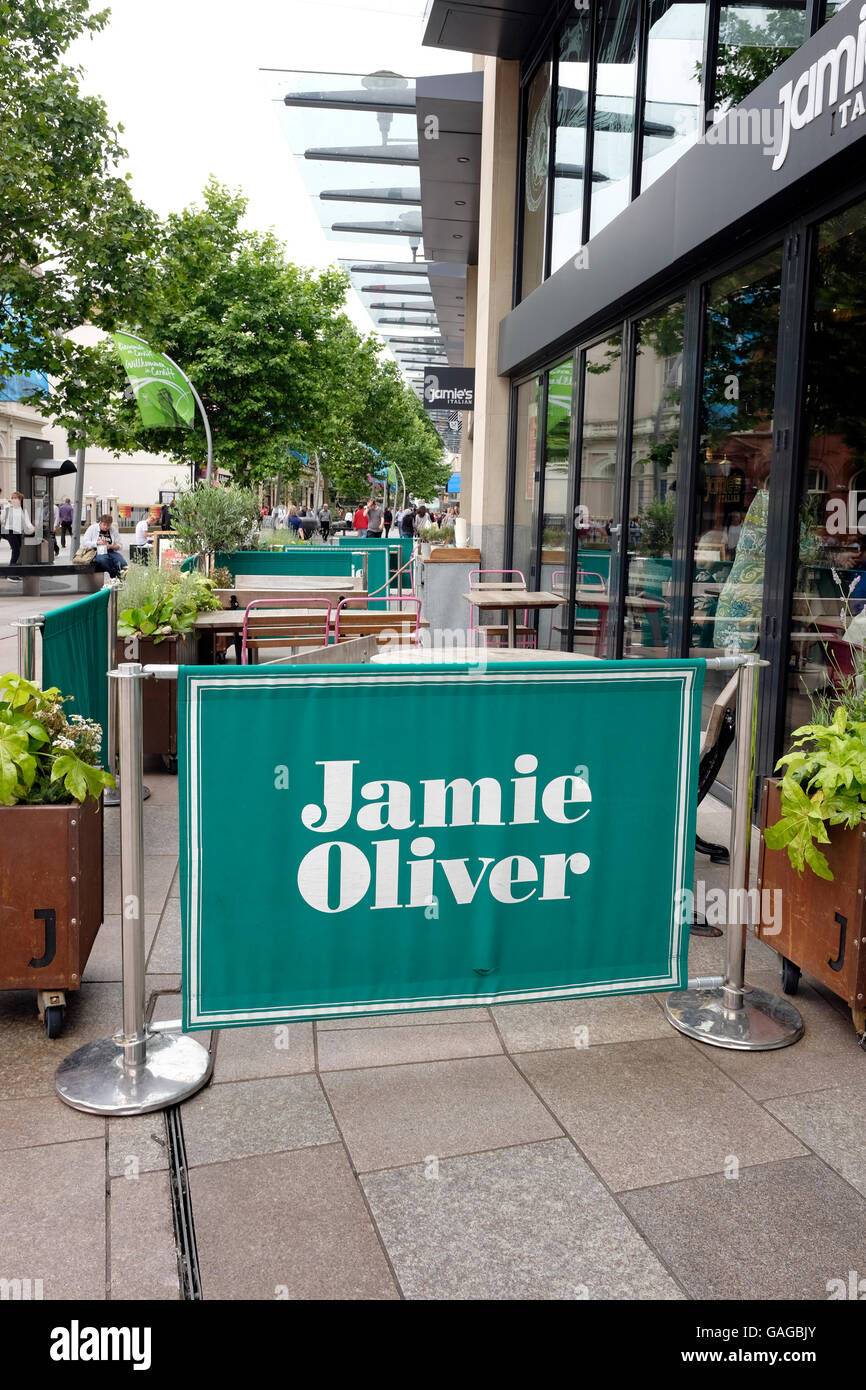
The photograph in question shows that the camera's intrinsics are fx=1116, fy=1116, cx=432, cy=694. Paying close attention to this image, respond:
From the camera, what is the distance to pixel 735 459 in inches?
264

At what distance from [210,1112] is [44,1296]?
2.89ft

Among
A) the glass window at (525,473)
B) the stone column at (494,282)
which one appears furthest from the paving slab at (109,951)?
the stone column at (494,282)

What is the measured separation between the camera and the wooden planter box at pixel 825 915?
3.76 meters

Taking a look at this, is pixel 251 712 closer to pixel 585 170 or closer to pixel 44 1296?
pixel 44 1296

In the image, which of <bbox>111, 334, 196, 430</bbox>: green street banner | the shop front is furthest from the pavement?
<bbox>111, 334, 196, 430</bbox>: green street banner

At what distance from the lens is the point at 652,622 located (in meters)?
8.35

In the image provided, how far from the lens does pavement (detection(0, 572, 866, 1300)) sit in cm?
267

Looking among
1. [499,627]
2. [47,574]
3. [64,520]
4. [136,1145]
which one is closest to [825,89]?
[136,1145]

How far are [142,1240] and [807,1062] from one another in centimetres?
224

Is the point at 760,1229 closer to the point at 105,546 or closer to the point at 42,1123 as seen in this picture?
the point at 42,1123

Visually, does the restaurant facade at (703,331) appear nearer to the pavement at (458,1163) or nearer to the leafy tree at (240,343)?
the pavement at (458,1163)

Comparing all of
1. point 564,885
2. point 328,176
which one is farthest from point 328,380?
point 564,885

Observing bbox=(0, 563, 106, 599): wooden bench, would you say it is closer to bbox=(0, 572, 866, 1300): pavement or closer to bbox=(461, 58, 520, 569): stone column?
bbox=(461, 58, 520, 569): stone column

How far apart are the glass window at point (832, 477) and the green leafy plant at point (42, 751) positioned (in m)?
3.41
